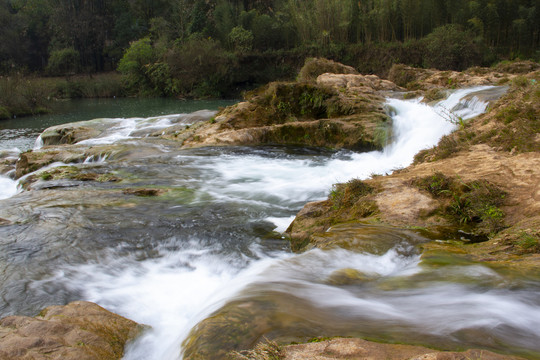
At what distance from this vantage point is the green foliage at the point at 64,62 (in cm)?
4959

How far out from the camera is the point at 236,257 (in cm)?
496

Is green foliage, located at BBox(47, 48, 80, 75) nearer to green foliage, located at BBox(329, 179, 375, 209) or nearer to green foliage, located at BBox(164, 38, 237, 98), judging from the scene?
green foliage, located at BBox(164, 38, 237, 98)

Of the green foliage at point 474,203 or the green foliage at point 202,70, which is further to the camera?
the green foliage at point 202,70

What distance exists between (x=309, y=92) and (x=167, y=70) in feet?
102

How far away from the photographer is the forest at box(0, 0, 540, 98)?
33.0 meters

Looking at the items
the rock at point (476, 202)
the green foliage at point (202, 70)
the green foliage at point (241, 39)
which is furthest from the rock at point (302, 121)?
the green foliage at point (241, 39)

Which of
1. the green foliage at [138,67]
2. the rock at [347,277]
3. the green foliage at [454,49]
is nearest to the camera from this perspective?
the rock at [347,277]

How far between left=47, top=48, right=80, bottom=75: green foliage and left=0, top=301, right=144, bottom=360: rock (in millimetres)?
53124

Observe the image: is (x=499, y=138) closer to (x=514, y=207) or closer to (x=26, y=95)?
(x=514, y=207)

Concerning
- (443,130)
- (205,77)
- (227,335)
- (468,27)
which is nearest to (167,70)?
(205,77)

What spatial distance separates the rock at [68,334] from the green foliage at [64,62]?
2092 inches

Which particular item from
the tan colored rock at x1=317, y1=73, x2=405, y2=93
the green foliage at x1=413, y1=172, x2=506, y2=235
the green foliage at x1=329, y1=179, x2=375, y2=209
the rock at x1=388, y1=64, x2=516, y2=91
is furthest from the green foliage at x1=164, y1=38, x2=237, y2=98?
the green foliage at x1=413, y1=172, x2=506, y2=235

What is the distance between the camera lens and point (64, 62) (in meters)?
49.8

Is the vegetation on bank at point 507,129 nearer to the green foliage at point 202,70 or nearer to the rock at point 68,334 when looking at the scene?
the rock at point 68,334
